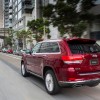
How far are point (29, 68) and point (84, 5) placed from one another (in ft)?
21.4

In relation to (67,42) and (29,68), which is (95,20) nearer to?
(29,68)

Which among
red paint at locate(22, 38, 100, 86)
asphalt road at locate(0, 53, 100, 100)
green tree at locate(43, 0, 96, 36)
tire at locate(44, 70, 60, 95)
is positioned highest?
green tree at locate(43, 0, 96, 36)

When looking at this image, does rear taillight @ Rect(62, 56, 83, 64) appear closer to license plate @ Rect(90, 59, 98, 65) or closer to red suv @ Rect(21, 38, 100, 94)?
red suv @ Rect(21, 38, 100, 94)

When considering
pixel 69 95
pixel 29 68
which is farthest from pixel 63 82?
pixel 29 68

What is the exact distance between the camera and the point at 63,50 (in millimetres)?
7371

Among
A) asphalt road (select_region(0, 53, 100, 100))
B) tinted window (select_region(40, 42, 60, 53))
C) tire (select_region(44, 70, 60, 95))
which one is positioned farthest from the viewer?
tinted window (select_region(40, 42, 60, 53))

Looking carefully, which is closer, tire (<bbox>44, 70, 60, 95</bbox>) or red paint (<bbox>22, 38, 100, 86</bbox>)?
red paint (<bbox>22, 38, 100, 86</bbox>)

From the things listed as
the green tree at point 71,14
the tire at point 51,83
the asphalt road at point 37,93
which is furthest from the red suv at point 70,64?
the green tree at point 71,14

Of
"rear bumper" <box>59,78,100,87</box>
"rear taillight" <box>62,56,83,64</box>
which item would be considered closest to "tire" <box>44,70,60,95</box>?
"rear bumper" <box>59,78,100,87</box>

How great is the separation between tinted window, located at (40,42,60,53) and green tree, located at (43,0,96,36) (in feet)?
21.0

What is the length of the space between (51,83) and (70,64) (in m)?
1.11

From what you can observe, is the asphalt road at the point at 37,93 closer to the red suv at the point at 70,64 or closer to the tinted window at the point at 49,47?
the red suv at the point at 70,64

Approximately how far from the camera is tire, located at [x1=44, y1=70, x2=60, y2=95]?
7.56 meters

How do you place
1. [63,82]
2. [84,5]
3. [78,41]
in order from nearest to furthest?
1. [63,82]
2. [78,41]
3. [84,5]
